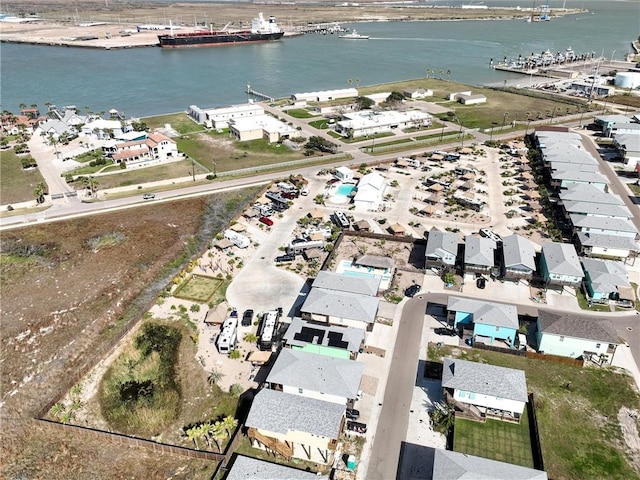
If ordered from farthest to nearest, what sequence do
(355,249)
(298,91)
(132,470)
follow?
(298,91)
(355,249)
(132,470)

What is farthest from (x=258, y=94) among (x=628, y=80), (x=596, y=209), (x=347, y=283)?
(x=628, y=80)

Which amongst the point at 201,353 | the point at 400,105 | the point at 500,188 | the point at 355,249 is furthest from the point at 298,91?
the point at 201,353

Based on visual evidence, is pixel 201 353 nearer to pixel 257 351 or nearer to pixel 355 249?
pixel 257 351

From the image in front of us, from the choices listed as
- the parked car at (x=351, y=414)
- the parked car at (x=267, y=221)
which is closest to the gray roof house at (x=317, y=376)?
the parked car at (x=351, y=414)

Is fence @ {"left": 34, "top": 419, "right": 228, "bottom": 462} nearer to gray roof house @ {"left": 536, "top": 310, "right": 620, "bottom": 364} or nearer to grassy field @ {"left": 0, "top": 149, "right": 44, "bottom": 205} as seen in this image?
gray roof house @ {"left": 536, "top": 310, "right": 620, "bottom": 364}

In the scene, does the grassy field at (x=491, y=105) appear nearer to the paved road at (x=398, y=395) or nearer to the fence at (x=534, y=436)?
the paved road at (x=398, y=395)

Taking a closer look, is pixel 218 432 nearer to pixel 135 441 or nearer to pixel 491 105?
pixel 135 441
